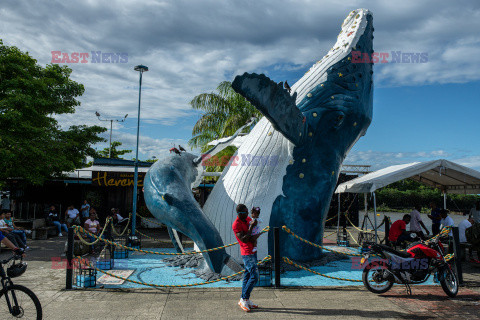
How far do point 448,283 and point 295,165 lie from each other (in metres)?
3.73

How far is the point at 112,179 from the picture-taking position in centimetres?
1920

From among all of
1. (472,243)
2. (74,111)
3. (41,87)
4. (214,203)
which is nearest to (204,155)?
(214,203)

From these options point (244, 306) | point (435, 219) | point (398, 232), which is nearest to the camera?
point (244, 306)

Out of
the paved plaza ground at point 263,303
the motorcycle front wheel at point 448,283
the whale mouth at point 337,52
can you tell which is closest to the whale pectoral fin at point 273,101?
the whale mouth at point 337,52

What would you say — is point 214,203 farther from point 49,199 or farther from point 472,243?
point 49,199

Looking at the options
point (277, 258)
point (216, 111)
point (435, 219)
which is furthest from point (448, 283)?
point (216, 111)

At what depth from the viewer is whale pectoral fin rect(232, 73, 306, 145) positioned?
609 centimetres

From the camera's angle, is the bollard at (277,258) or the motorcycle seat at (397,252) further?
the bollard at (277,258)

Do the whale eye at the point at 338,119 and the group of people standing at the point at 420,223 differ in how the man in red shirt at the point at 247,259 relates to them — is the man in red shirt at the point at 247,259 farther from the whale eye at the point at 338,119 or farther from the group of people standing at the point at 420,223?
the group of people standing at the point at 420,223

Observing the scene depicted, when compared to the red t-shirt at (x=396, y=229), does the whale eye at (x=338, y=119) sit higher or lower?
higher

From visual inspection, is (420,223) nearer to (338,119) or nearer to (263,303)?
(338,119)

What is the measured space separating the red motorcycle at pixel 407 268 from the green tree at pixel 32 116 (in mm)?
11988

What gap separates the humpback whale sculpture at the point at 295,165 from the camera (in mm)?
7915

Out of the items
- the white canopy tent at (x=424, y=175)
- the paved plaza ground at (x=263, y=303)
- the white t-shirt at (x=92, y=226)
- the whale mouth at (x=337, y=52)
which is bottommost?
the paved plaza ground at (x=263, y=303)
